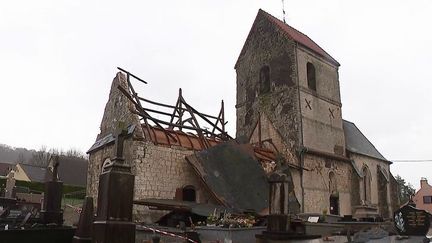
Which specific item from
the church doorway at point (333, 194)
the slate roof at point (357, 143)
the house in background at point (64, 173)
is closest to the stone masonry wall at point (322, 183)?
the church doorway at point (333, 194)

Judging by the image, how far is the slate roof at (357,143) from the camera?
88.1 feet

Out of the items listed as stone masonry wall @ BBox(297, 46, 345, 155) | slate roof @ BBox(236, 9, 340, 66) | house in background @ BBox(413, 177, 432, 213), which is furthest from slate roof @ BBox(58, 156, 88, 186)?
house in background @ BBox(413, 177, 432, 213)

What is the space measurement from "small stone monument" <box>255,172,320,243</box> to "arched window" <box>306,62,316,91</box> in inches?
555

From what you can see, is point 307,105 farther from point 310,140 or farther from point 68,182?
point 68,182

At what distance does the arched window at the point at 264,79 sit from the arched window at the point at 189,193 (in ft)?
33.3

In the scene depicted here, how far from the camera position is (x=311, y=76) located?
82.2ft

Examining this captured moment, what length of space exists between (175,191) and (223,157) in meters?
2.45

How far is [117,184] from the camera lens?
6.92 meters

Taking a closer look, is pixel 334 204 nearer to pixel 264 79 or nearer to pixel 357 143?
pixel 357 143

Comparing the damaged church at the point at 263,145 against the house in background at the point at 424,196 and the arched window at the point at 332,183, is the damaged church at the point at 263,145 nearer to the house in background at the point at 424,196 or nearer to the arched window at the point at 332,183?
the arched window at the point at 332,183

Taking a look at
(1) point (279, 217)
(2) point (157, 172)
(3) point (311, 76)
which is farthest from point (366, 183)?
(1) point (279, 217)

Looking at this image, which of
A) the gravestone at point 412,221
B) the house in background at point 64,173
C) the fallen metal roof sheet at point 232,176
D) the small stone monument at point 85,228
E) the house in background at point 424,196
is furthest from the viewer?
the house in background at point 424,196

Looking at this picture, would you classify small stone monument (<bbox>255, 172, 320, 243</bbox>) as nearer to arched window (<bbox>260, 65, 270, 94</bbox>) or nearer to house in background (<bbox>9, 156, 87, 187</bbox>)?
arched window (<bbox>260, 65, 270, 94</bbox>)

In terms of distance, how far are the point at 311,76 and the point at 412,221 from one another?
14616 mm
